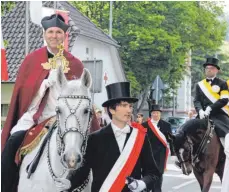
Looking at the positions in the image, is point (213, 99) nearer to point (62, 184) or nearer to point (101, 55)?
point (62, 184)

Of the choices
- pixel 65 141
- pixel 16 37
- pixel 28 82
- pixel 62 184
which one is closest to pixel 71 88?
pixel 65 141

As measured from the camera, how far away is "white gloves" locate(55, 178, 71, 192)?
551 cm

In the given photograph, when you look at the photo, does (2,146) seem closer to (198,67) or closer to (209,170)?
(209,170)

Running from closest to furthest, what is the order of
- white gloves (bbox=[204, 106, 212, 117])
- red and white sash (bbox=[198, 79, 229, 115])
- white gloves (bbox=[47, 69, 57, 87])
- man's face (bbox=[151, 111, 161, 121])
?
white gloves (bbox=[47, 69, 57, 87]) → white gloves (bbox=[204, 106, 212, 117]) → red and white sash (bbox=[198, 79, 229, 115]) → man's face (bbox=[151, 111, 161, 121])

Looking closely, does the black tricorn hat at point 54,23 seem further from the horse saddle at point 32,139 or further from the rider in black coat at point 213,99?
the rider in black coat at point 213,99

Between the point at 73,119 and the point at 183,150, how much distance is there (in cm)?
607

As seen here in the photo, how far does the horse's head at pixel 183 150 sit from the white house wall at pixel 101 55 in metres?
18.7

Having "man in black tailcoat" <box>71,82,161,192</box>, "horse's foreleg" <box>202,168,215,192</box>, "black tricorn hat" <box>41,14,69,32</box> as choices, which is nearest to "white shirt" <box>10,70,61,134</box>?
"black tricorn hat" <box>41,14,69,32</box>

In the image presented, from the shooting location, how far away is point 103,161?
18.5 ft

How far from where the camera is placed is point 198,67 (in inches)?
2744

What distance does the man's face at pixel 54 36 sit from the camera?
6.43m

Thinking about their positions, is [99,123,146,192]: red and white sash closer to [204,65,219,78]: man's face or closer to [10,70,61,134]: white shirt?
[10,70,61,134]: white shirt

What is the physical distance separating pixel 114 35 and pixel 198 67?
3376 cm

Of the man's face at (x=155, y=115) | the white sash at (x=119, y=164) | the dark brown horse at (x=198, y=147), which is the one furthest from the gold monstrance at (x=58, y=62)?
the man's face at (x=155, y=115)
